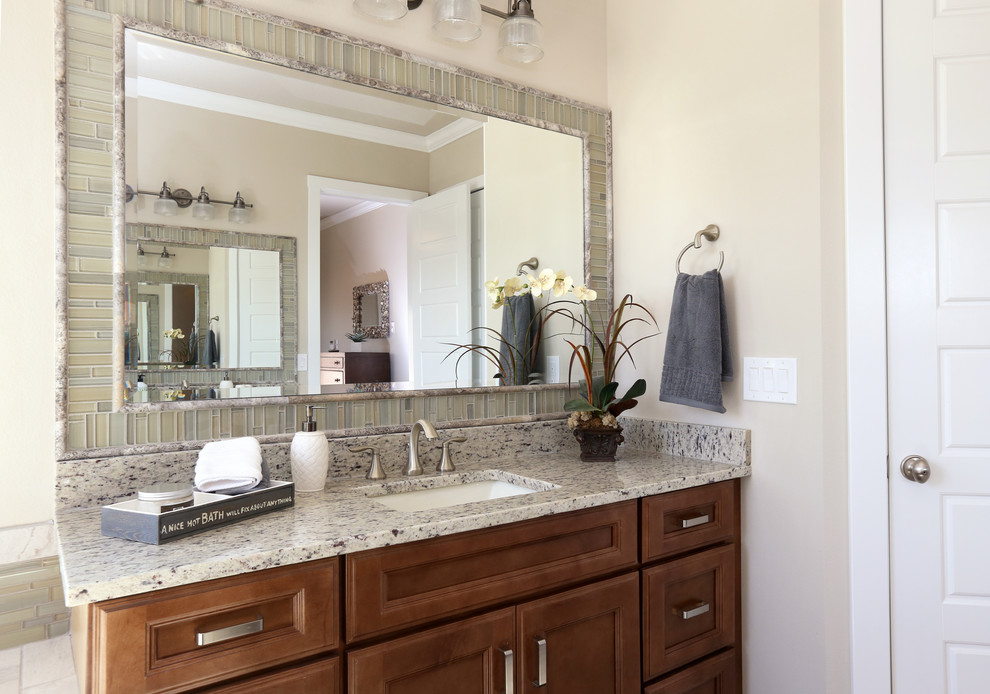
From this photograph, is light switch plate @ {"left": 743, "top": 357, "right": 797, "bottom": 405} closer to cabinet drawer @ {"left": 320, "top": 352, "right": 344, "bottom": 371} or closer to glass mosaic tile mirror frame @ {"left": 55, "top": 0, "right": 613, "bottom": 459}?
glass mosaic tile mirror frame @ {"left": 55, "top": 0, "right": 613, "bottom": 459}

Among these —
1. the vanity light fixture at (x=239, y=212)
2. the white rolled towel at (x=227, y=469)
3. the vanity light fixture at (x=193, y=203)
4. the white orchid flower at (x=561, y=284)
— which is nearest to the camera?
the white rolled towel at (x=227, y=469)

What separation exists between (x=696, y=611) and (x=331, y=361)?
119cm

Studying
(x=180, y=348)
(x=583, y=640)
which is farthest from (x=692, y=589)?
(x=180, y=348)

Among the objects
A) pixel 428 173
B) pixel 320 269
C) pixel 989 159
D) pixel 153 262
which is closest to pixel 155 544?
pixel 153 262

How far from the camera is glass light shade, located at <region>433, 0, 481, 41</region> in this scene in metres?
1.76

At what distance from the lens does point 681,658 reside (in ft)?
5.54

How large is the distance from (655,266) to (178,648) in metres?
1.70

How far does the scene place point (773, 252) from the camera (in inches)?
70.0

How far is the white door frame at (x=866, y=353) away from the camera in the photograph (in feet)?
5.32

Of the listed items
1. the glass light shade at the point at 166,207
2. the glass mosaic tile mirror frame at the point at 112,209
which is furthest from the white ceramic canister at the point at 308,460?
the glass light shade at the point at 166,207

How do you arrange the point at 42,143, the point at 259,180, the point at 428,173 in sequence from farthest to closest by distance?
1. the point at 428,173
2. the point at 259,180
3. the point at 42,143

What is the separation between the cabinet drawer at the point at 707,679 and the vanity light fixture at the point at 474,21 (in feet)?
6.01

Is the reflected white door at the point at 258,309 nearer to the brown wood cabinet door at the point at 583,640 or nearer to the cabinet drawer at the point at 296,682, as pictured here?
the cabinet drawer at the point at 296,682

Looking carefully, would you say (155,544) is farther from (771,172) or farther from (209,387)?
(771,172)
